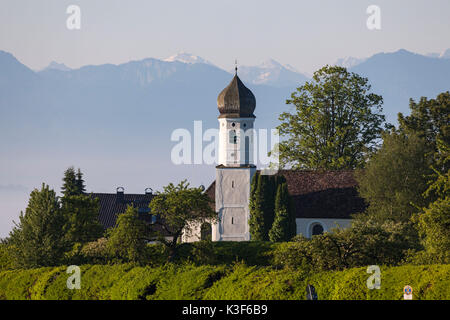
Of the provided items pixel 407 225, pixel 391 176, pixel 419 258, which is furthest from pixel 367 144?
pixel 419 258

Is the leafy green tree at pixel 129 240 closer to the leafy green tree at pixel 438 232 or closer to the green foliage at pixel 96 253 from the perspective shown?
the green foliage at pixel 96 253

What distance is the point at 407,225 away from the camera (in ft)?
175

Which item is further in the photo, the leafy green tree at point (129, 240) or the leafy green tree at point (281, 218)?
the leafy green tree at point (281, 218)

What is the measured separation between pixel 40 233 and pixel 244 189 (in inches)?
1136

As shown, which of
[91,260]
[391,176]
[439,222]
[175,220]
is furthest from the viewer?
[391,176]

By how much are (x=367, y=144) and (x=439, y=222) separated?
39.5 meters

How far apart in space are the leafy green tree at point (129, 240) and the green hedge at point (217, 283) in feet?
26.8

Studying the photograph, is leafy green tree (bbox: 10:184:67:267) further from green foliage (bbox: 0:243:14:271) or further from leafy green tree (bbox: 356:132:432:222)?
leafy green tree (bbox: 356:132:432:222)

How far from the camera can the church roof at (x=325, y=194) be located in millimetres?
69250

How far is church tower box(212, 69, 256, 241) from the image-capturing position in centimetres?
6969

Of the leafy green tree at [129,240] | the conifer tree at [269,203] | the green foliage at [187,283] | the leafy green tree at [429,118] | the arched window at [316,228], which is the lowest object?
the green foliage at [187,283]

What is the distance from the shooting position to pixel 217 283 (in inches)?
1261

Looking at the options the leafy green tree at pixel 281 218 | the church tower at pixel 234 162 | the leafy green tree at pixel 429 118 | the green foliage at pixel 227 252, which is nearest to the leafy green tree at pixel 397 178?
the leafy green tree at pixel 281 218

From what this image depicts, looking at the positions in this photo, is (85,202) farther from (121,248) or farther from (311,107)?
(311,107)
